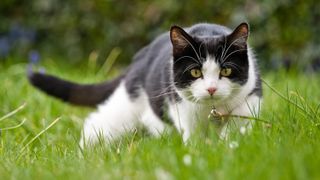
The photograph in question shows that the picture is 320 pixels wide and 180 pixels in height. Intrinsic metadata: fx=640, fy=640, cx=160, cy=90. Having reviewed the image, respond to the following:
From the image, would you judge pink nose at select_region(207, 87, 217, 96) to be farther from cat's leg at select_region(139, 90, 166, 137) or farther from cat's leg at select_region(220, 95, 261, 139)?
cat's leg at select_region(139, 90, 166, 137)

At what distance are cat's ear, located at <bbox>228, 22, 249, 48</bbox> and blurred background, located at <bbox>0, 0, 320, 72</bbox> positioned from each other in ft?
9.50

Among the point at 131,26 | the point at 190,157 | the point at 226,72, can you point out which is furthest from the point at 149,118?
the point at 131,26

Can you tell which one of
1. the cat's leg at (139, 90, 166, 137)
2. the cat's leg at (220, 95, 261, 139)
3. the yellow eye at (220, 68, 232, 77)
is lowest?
the cat's leg at (139, 90, 166, 137)

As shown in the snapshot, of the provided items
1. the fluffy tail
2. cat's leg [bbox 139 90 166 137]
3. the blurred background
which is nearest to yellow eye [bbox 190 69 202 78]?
cat's leg [bbox 139 90 166 137]

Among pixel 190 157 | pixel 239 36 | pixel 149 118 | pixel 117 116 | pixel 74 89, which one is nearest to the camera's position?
pixel 190 157

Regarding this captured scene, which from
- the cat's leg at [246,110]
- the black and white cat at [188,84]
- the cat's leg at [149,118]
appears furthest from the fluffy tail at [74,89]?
the cat's leg at [246,110]

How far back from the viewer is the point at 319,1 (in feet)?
20.1

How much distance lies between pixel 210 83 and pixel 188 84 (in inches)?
7.1

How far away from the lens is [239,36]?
321cm

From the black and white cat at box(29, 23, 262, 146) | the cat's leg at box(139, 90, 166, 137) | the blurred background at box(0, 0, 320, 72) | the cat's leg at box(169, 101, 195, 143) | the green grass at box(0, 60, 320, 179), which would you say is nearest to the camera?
the green grass at box(0, 60, 320, 179)

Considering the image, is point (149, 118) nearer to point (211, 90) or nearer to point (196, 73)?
point (196, 73)

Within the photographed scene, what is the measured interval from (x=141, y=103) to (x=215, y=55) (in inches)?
42.9

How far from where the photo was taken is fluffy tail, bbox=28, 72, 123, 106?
4.32m

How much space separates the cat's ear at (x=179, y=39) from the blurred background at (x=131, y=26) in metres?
2.95
